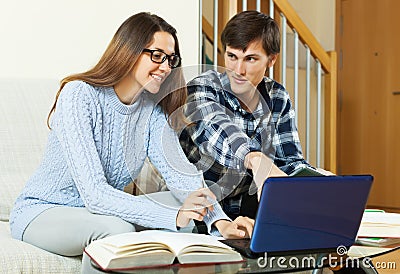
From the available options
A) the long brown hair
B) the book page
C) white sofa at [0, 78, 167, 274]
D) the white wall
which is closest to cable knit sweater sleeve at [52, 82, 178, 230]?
the long brown hair

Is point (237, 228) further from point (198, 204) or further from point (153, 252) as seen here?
point (153, 252)

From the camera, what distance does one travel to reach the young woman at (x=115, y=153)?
147 centimetres

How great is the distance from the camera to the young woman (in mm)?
1474

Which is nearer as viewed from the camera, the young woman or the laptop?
the laptop

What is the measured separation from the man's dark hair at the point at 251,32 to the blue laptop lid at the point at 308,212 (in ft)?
2.70

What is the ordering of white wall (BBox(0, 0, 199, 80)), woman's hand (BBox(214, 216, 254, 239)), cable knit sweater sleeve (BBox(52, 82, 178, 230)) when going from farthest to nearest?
white wall (BBox(0, 0, 199, 80))
cable knit sweater sleeve (BBox(52, 82, 178, 230))
woman's hand (BBox(214, 216, 254, 239))

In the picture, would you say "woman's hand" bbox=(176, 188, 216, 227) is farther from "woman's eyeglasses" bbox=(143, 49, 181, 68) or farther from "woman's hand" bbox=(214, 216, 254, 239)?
"woman's eyeglasses" bbox=(143, 49, 181, 68)

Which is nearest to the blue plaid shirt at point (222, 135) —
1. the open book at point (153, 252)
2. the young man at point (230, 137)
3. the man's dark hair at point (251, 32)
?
the young man at point (230, 137)

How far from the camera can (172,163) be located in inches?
63.4

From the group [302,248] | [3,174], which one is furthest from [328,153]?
[302,248]

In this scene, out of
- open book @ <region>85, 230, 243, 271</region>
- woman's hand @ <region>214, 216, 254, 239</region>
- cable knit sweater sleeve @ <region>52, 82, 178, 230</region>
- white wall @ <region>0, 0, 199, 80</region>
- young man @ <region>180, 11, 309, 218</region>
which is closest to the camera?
open book @ <region>85, 230, 243, 271</region>

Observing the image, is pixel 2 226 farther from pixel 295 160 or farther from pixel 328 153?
pixel 328 153

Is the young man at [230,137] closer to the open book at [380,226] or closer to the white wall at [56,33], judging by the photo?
the open book at [380,226]

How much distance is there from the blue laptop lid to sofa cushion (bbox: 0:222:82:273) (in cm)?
57
